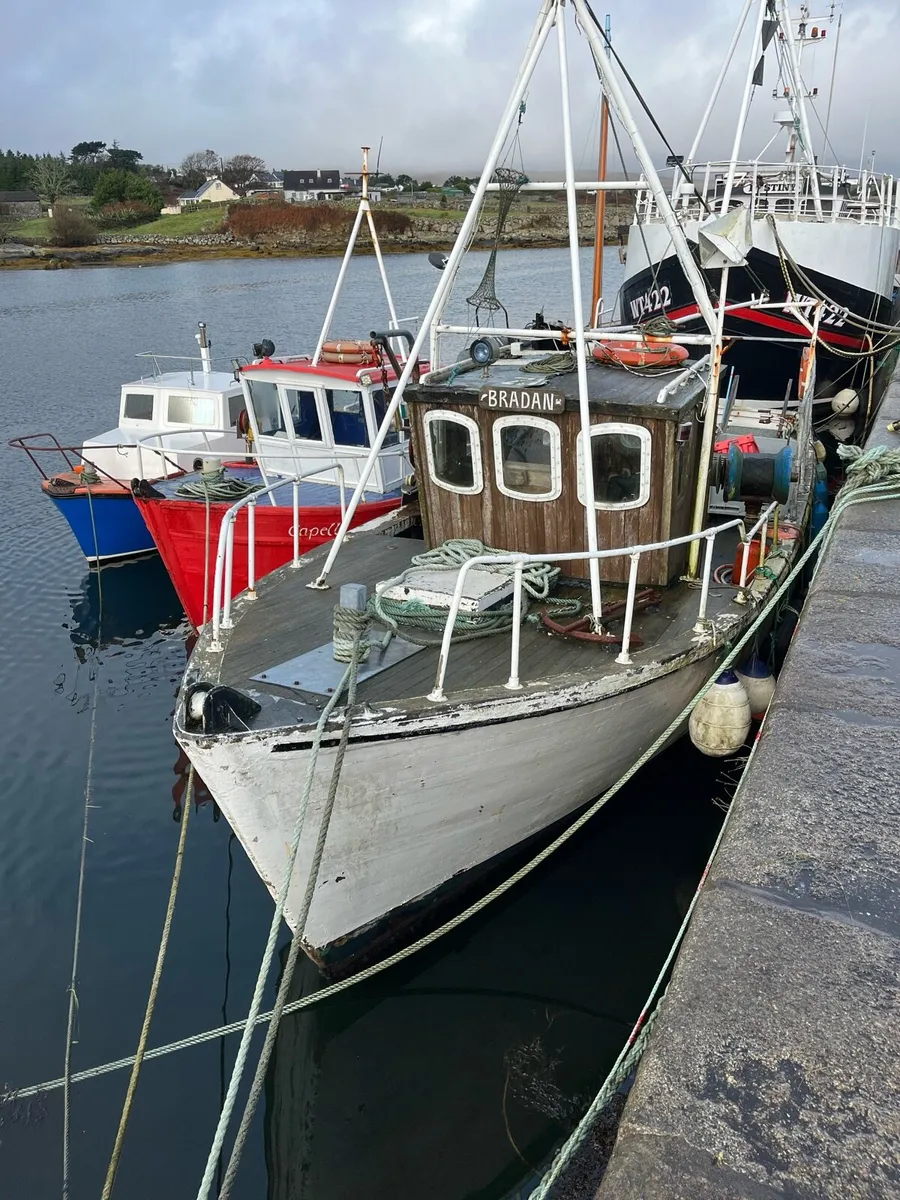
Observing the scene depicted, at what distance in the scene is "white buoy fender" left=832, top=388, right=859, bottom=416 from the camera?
19.7 meters

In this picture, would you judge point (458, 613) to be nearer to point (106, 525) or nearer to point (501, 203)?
point (501, 203)

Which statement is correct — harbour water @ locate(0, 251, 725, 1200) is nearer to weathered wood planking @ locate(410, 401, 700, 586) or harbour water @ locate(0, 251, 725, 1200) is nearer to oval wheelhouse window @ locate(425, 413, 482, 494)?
weathered wood planking @ locate(410, 401, 700, 586)

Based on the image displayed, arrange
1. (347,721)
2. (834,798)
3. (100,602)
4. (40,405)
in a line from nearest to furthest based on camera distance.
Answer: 1. (834,798)
2. (347,721)
3. (100,602)
4. (40,405)

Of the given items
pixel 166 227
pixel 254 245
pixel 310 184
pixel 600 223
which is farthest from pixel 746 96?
pixel 310 184

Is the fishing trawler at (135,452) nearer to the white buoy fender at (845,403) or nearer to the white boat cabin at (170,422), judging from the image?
the white boat cabin at (170,422)

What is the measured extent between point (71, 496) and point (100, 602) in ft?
6.25

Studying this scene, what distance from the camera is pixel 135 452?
16047mm

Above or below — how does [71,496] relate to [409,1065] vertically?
above

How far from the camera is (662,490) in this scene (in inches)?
305

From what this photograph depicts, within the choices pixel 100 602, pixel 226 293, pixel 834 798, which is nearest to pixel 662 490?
pixel 834 798

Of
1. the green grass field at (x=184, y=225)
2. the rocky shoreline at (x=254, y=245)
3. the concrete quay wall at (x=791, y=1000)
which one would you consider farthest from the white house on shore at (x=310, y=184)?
the concrete quay wall at (x=791, y=1000)

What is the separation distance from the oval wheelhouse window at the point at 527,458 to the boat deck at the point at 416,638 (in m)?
0.97

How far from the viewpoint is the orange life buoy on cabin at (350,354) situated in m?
13.4

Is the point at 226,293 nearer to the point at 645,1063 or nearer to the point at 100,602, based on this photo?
the point at 100,602
